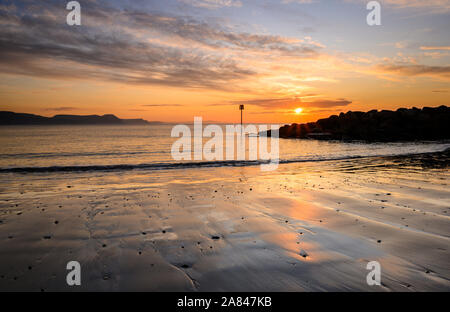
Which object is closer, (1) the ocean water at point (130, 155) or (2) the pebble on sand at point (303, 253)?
(2) the pebble on sand at point (303, 253)

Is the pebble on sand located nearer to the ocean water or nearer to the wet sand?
the wet sand

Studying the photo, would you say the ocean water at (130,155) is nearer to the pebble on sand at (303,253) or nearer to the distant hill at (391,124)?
the pebble on sand at (303,253)

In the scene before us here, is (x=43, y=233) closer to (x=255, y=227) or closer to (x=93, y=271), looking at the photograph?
(x=93, y=271)

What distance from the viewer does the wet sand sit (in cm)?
429

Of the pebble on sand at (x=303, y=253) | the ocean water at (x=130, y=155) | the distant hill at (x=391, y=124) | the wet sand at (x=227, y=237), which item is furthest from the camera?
the distant hill at (x=391, y=124)

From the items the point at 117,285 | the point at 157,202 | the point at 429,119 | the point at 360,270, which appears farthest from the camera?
the point at 429,119

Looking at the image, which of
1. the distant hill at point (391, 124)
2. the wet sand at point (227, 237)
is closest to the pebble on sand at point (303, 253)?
the wet sand at point (227, 237)

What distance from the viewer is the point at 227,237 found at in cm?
620

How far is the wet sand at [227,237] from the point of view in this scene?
4.29 metres

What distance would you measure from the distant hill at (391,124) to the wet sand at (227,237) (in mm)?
48989

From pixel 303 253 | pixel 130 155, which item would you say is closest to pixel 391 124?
pixel 130 155

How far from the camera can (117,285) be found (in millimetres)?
4133
